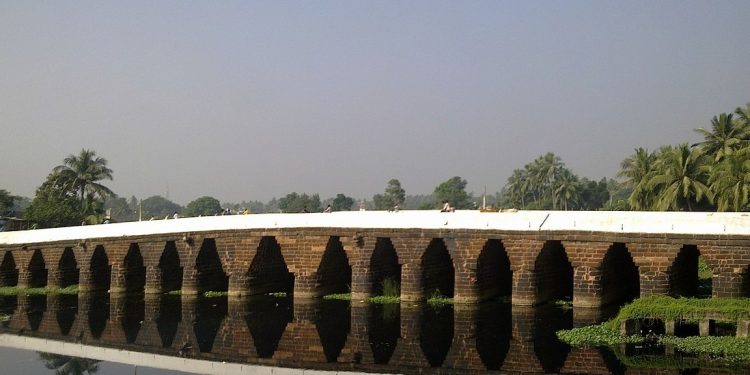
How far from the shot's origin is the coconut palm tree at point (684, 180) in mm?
40844

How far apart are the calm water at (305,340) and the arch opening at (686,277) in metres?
2.19

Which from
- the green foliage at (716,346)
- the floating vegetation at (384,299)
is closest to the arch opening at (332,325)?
the floating vegetation at (384,299)

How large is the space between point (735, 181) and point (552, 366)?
2309 cm

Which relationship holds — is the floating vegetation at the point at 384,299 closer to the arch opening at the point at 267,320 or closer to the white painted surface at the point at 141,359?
the arch opening at the point at 267,320

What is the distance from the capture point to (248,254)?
27844mm

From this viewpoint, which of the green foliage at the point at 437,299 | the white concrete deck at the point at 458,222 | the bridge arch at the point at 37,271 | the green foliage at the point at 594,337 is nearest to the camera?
the green foliage at the point at 594,337

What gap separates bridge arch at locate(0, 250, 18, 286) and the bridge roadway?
7 centimetres

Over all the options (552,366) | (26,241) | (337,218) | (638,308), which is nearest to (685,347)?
(638,308)

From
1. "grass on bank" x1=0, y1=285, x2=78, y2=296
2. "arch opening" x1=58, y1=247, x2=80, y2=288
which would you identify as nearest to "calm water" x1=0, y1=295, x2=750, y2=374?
"grass on bank" x1=0, y1=285, x2=78, y2=296

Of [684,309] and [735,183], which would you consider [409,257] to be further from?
[735,183]

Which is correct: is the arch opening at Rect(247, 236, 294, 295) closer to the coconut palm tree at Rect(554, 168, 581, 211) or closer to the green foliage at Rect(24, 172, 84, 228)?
the green foliage at Rect(24, 172, 84, 228)

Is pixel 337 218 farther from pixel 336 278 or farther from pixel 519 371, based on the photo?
pixel 519 371

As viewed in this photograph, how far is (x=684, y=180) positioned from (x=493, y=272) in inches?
770

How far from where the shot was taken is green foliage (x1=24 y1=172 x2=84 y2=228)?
50125 millimetres
